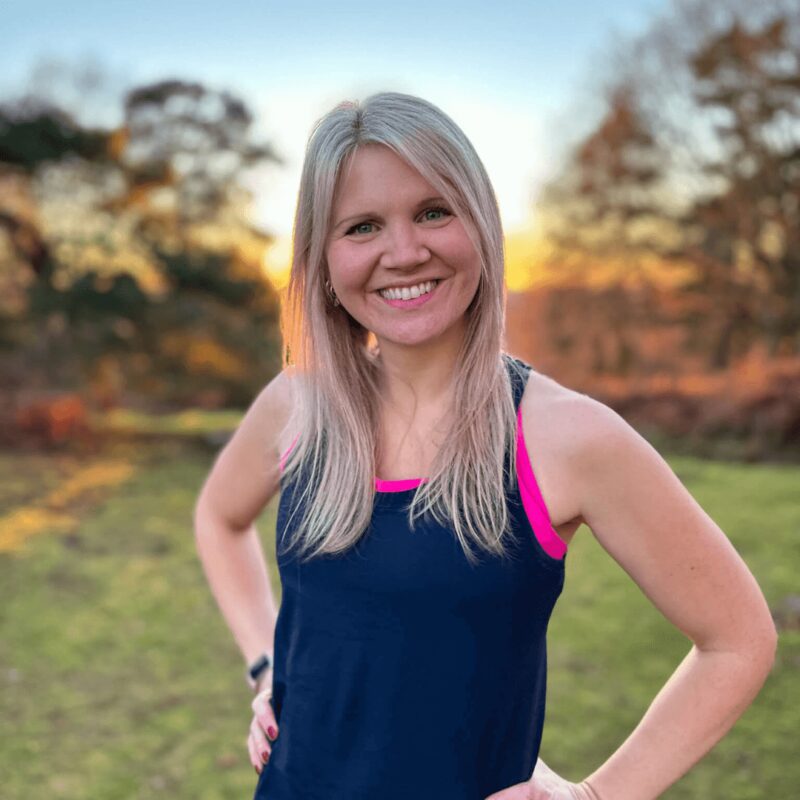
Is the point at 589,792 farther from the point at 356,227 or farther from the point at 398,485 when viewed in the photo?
the point at 356,227

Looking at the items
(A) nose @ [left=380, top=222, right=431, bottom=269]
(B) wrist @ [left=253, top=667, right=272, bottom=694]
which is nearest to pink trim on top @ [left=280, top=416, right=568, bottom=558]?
(A) nose @ [left=380, top=222, right=431, bottom=269]

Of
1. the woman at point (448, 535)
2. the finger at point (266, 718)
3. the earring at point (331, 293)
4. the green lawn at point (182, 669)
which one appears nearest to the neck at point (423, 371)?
the woman at point (448, 535)

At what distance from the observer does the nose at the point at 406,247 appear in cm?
120

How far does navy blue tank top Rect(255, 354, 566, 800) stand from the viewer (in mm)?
1150

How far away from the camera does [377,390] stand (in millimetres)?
1424

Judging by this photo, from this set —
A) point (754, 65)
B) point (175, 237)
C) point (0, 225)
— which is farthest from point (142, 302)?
point (754, 65)

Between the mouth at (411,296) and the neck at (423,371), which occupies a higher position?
the mouth at (411,296)

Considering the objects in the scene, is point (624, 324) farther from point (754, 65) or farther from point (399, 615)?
point (399, 615)

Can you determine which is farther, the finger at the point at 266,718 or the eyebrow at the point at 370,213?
the finger at the point at 266,718

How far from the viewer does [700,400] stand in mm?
11141

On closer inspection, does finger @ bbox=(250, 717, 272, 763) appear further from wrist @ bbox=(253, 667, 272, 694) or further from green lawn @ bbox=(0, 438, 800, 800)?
green lawn @ bbox=(0, 438, 800, 800)

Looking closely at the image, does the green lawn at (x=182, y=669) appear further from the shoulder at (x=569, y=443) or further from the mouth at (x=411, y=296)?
the mouth at (x=411, y=296)

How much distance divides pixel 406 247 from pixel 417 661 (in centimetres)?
58

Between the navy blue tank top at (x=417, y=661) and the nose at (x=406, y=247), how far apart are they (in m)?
0.23
